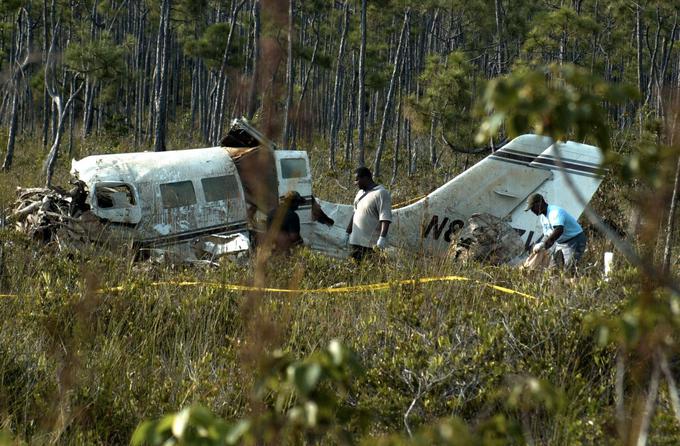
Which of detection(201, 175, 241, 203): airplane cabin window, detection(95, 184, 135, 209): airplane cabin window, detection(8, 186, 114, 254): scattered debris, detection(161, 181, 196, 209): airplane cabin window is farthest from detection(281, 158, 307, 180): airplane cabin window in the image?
detection(8, 186, 114, 254): scattered debris

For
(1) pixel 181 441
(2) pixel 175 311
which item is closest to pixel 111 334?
(2) pixel 175 311

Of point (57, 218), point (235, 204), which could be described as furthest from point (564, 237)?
point (57, 218)

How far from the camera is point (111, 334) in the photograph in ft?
19.6

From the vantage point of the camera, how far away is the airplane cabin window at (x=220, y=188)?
11.0 metres

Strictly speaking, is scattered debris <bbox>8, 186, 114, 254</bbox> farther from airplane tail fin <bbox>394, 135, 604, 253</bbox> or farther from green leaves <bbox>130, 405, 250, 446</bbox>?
green leaves <bbox>130, 405, 250, 446</bbox>

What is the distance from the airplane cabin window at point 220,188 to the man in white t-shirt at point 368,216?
180 centimetres

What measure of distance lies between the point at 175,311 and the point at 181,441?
471 cm

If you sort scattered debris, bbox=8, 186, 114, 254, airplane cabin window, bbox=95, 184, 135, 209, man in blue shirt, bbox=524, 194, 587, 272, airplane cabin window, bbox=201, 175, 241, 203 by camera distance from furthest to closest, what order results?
airplane cabin window, bbox=201, 175, 241, 203 → airplane cabin window, bbox=95, 184, 135, 209 → scattered debris, bbox=8, 186, 114, 254 → man in blue shirt, bbox=524, 194, 587, 272

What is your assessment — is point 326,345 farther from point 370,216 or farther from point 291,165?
point 291,165

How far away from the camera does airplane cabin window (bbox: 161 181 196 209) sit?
10.7m

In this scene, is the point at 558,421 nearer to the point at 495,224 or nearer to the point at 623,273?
the point at 623,273

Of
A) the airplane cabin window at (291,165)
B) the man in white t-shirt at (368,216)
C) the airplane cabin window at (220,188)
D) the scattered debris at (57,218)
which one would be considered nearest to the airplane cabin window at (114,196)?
the scattered debris at (57,218)

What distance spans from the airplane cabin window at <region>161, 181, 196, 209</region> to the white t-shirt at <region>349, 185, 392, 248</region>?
2.12 metres

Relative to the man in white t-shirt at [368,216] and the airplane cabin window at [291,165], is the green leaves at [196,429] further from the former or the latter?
the airplane cabin window at [291,165]
